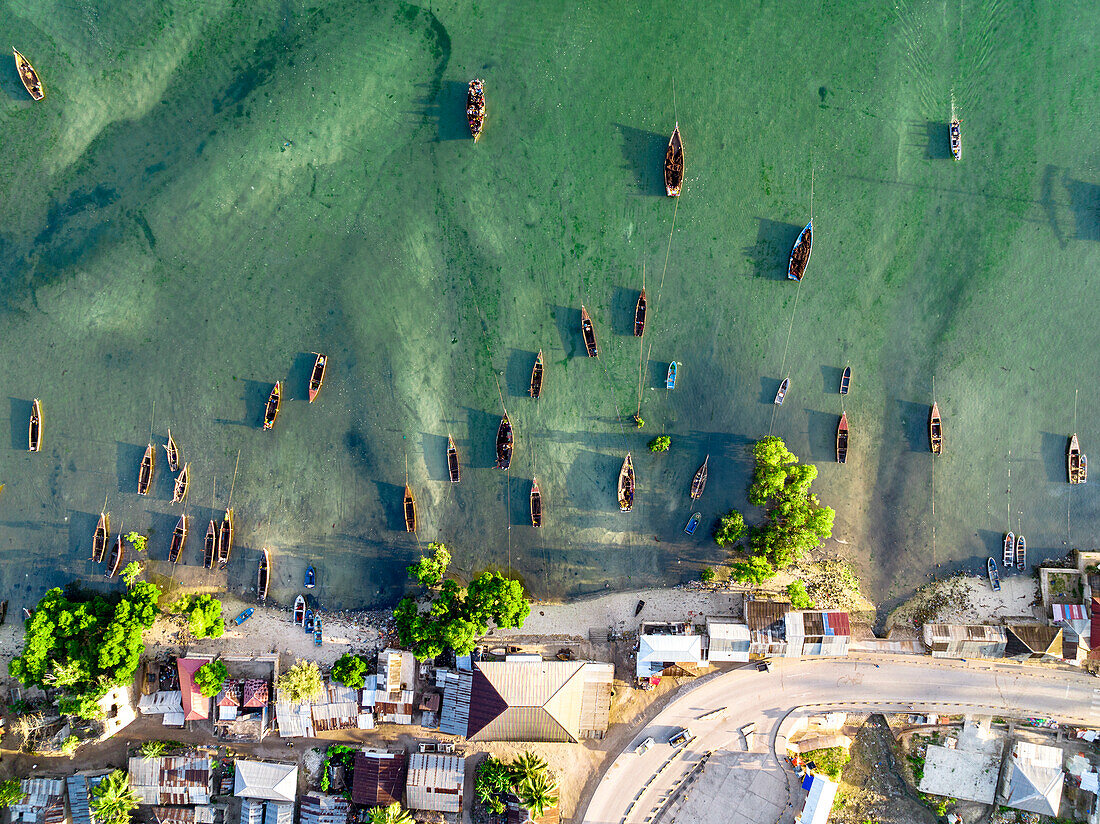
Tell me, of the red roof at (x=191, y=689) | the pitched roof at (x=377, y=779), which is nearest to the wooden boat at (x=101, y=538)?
the red roof at (x=191, y=689)

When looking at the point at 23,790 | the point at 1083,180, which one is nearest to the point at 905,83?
the point at 1083,180

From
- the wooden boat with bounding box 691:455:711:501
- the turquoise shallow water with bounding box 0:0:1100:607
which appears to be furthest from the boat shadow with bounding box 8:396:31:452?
the wooden boat with bounding box 691:455:711:501

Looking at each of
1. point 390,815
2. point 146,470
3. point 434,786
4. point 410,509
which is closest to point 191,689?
point 146,470

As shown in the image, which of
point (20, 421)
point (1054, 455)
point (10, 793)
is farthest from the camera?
point (1054, 455)

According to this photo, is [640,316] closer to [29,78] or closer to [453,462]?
[453,462]

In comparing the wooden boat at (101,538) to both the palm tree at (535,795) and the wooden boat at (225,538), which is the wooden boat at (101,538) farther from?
the palm tree at (535,795)

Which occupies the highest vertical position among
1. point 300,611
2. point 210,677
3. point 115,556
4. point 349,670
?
point 115,556

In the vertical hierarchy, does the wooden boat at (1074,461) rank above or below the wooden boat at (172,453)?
above
